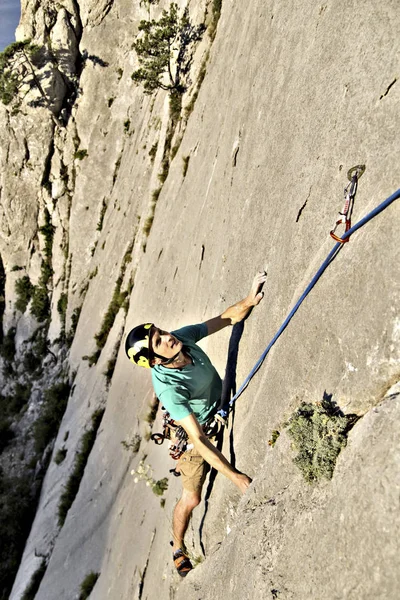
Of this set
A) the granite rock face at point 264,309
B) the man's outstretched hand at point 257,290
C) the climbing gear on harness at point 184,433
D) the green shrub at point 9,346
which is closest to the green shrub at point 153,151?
the granite rock face at point 264,309

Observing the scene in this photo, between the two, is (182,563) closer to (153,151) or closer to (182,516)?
(182,516)

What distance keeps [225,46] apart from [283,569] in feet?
38.4

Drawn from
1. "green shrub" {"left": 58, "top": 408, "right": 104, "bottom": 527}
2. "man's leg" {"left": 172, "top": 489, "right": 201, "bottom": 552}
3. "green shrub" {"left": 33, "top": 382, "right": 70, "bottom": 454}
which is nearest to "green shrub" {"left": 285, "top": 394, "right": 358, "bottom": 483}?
"man's leg" {"left": 172, "top": 489, "right": 201, "bottom": 552}

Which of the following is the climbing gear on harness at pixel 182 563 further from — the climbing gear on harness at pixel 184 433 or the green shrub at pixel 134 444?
the green shrub at pixel 134 444

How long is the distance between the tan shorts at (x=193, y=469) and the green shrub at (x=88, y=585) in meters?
6.03

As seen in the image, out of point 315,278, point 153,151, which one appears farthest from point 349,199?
point 153,151

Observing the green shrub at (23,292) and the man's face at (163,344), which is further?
the green shrub at (23,292)

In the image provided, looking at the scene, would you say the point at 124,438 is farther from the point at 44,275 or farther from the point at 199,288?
the point at 44,275

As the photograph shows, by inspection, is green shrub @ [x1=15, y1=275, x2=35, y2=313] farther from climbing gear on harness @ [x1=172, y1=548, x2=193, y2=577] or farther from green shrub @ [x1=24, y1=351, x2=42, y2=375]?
climbing gear on harness @ [x1=172, y1=548, x2=193, y2=577]

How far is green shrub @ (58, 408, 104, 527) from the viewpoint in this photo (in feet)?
47.3

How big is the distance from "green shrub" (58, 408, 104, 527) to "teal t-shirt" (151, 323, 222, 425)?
31.7ft

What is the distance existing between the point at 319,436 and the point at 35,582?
14.9 metres

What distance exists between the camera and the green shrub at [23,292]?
3022 cm

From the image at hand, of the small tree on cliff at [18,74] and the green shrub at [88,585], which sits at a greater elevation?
the small tree on cliff at [18,74]
